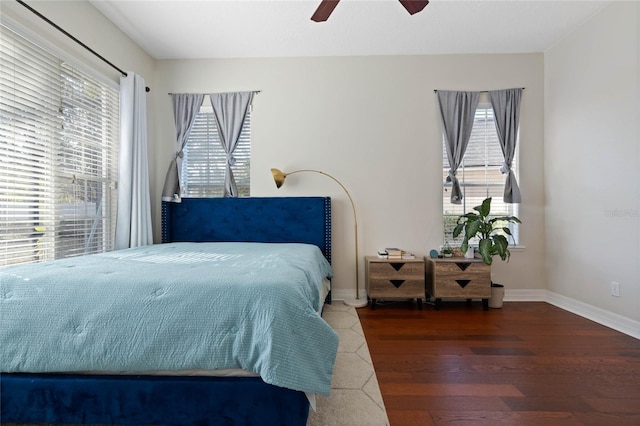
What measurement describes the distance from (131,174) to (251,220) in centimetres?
127

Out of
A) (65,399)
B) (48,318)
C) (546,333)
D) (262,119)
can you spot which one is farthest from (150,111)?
(546,333)

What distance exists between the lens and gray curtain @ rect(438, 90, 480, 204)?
11.0ft

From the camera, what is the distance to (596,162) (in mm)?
2746

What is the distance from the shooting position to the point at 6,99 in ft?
6.33

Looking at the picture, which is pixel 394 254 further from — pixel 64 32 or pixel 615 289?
pixel 64 32

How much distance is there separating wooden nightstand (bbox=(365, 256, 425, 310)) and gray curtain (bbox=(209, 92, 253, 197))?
1819 millimetres

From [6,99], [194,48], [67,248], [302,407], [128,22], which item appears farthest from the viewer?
[194,48]

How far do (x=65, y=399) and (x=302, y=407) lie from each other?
99cm

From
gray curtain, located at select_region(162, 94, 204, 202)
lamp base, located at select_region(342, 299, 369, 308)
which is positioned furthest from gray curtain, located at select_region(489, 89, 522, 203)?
gray curtain, located at select_region(162, 94, 204, 202)

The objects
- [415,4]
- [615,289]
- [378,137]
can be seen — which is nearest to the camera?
[415,4]

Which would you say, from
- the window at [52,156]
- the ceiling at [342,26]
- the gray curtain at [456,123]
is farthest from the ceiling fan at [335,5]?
the window at [52,156]

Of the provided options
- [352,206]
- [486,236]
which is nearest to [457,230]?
[486,236]

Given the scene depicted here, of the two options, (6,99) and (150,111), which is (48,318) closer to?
(6,99)

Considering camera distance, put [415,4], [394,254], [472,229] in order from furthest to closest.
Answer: [394,254]
[472,229]
[415,4]
